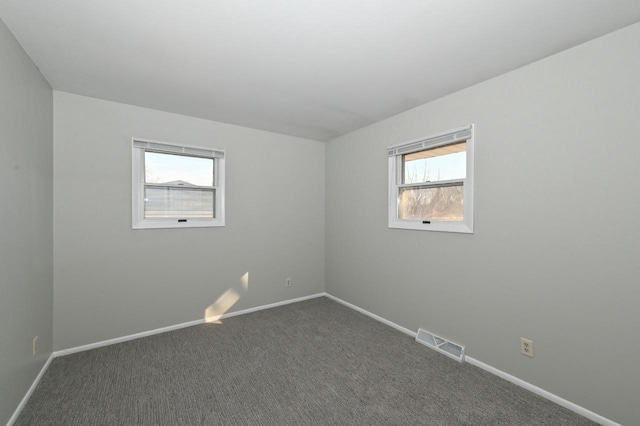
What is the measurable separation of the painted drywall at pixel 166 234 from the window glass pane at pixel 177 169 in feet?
0.67

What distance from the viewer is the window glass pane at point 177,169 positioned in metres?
3.12

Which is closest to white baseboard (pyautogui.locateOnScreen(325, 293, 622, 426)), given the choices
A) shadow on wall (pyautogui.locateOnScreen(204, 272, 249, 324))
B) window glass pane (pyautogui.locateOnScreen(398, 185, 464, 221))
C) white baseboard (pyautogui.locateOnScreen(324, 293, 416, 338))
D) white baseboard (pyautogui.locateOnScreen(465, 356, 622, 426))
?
white baseboard (pyautogui.locateOnScreen(465, 356, 622, 426))

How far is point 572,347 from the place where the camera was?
1927 mm

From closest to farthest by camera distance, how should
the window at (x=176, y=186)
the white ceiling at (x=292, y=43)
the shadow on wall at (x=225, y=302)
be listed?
1. the white ceiling at (x=292, y=43)
2. the window at (x=176, y=186)
3. the shadow on wall at (x=225, y=302)

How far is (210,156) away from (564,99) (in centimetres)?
338

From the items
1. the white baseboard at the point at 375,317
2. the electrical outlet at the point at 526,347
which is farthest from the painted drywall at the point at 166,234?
the electrical outlet at the point at 526,347

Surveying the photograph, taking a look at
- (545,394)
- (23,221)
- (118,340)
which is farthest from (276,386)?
(23,221)

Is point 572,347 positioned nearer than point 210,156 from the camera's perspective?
Yes

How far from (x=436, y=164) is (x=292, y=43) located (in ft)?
6.09

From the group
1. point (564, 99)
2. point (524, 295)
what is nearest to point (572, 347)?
point (524, 295)

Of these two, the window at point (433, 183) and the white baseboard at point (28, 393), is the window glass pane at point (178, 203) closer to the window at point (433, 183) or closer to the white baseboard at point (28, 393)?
the white baseboard at point (28, 393)

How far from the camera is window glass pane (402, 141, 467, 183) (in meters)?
2.68

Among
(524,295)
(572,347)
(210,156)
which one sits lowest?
(572,347)

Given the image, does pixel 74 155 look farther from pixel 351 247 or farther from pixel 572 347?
pixel 572 347
